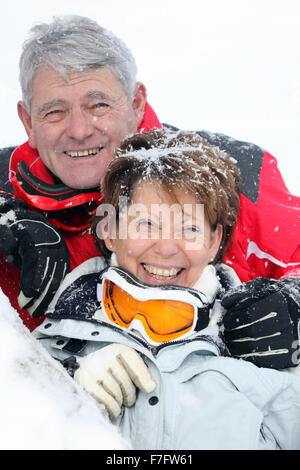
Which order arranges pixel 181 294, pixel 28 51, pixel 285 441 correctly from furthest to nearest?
pixel 28 51 → pixel 181 294 → pixel 285 441

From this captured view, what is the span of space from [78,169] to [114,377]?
3.68 ft

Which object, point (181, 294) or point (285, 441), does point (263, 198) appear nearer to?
point (181, 294)

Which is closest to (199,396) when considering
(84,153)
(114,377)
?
(114,377)

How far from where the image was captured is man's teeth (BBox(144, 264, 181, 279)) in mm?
1763

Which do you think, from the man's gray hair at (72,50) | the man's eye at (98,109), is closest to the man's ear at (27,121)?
the man's gray hair at (72,50)

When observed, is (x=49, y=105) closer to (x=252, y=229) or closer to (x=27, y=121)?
(x=27, y=121)

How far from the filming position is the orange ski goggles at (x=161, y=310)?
5.40 feet

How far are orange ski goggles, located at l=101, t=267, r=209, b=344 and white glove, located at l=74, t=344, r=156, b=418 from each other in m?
0.17

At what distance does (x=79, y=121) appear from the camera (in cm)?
221

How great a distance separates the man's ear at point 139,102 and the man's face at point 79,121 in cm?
12

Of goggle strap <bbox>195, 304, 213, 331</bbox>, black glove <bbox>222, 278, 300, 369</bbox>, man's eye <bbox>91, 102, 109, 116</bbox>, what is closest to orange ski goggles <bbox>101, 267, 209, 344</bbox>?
goggle strap <bbox>195, 304, 213, 331</bbox>
